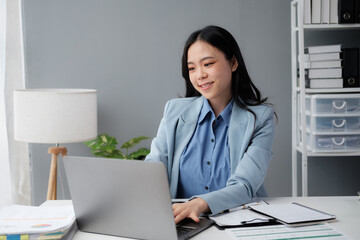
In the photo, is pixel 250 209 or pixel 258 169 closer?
pixel 250 209

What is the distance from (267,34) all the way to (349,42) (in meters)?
0.61

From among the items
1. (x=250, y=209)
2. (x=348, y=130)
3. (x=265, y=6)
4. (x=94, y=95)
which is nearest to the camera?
(x=250, y=209)

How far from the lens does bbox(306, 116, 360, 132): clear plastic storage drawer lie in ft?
9.63

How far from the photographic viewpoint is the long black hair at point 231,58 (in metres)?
1.87

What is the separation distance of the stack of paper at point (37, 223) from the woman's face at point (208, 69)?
2.34 feet

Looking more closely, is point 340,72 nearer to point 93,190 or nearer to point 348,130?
point 348,130

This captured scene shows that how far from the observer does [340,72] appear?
295cm

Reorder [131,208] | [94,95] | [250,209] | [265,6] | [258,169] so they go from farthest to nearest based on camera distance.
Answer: [265,6], [94,95], [258,169], [250,209], [131,208]

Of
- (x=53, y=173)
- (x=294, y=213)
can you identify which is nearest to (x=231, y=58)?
(x=294, y=213)

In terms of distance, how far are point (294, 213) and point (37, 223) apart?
0.76 metres

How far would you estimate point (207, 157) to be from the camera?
6.09ft

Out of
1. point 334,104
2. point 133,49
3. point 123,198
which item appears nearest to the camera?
point 123,198

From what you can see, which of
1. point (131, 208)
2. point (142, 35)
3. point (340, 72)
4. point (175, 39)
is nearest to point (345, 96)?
point (340, 72)

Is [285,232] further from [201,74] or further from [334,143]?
[334,143]
